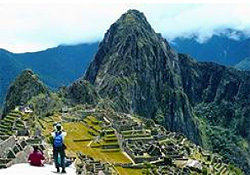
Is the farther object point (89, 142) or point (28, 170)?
point (89, 142)

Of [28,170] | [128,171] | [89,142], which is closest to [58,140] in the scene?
[28,170]

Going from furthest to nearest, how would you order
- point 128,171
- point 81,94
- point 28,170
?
point 81,94, point 128,171, point 28,170

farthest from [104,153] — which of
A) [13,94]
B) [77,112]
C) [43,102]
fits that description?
[13,94]

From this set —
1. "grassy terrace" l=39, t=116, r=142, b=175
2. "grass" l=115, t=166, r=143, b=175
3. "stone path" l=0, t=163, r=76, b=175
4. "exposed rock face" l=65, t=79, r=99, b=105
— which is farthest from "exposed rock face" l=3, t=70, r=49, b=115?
"stone path" l=0, t=163, r=76, b=175

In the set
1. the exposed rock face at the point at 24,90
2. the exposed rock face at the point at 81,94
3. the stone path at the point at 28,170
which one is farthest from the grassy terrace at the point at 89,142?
the exposed rock face at the point at 81,94

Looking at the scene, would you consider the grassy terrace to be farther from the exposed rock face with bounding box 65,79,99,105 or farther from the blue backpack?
the exposed rock face with bounding box 65,79,99,105

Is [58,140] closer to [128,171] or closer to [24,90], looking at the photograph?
[128,171]
